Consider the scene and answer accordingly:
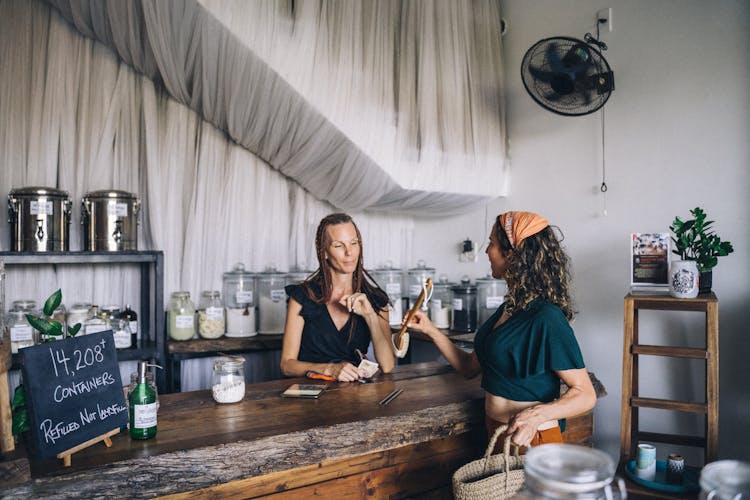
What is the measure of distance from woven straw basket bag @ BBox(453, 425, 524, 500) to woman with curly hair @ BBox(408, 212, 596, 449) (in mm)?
132

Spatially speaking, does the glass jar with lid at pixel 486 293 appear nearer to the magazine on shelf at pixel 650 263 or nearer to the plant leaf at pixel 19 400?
the magazine on shelf at pixel 650 263

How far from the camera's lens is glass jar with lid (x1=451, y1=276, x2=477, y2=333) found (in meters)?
3.72

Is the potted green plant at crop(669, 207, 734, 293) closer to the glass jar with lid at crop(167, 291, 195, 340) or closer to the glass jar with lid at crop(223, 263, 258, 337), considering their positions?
the glass jar with lid at crop(223, 263, 258, 337)

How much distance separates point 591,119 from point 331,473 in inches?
101

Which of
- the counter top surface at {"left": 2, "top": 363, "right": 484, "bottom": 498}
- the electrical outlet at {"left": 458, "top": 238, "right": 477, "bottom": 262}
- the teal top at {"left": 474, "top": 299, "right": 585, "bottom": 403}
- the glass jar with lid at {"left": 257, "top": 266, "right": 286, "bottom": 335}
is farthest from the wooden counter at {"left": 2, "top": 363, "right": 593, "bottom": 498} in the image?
the electrical outlet at {"left": 458, "top": 238, "right": 477, "bottom": 262}

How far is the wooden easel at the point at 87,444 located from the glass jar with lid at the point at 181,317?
185 cm

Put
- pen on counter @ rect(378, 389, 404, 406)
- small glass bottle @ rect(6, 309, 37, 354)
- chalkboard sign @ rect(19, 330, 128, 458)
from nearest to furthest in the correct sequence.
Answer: chalkboard sign @ rect(19, 330, 128, 458)
pen on counter @ rect(378, 389, 404, 406)
small glass bottle @ rect(6, 309, 37, 354)

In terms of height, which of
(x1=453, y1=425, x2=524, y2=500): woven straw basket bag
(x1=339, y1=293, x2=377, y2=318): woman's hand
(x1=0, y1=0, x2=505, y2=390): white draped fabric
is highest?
(x1=0, y1=0, x2=505, y2=390): white draped fabric

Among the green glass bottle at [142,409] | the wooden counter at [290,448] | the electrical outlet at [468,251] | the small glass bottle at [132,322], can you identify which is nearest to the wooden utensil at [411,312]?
the wooden counter at [290,448]

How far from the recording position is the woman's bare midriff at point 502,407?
5.98 ft

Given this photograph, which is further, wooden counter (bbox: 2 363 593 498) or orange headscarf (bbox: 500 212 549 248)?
orange headscarf (bbox: 500 212 549 248)

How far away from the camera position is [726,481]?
0.76 meters

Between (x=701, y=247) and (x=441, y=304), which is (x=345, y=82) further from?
(x=701, y=247)

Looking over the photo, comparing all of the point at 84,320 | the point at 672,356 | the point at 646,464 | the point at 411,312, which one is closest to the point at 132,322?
the point at 84,320
